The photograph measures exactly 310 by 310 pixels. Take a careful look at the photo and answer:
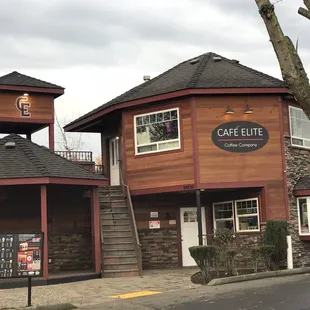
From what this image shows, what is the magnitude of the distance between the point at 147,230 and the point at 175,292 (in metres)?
6.49

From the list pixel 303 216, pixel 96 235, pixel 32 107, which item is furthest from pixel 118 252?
pixel 32 107

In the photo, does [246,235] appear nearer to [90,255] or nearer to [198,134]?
[198,134]

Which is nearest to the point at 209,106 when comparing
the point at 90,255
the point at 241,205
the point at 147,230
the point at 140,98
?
the point at 140,98

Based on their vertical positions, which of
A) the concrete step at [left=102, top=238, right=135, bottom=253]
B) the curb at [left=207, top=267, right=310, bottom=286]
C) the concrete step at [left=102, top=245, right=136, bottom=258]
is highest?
the concrete step at [left=102, top=238, right=135, bottom=253]

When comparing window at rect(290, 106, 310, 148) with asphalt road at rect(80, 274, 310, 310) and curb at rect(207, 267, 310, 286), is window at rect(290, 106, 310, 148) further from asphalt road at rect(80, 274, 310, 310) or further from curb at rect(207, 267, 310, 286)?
asphalt road at rect(80, 274, 310, 310)

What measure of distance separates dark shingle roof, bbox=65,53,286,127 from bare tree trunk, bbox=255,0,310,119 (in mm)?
11896

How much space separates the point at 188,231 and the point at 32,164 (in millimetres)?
6352

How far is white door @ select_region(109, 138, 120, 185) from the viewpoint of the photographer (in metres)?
20.5

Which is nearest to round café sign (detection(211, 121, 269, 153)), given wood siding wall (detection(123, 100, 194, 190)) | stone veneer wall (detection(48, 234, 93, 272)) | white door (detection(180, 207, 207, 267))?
wood siding wall (detection(123, 100, 194, 190))

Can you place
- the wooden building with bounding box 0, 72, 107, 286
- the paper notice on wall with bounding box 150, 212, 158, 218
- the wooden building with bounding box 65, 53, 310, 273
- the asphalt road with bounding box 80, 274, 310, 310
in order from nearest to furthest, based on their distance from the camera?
the asphalt road with bounding box 80, 274, 310, 310
the wooden building with bounding box 0, 72, 107, 286
the wooden building with bounding box 65, 53, 310, 273
the paper notice on wall with bounding box 150, 212, 158, 218

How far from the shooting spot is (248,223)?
17.5m

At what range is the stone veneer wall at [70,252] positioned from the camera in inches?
690

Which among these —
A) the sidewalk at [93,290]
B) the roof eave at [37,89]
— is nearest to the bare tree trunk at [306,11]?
the sidewalk at [93,290]

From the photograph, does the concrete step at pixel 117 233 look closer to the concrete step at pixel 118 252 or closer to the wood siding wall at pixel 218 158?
the concrete step at pixel 118 252
